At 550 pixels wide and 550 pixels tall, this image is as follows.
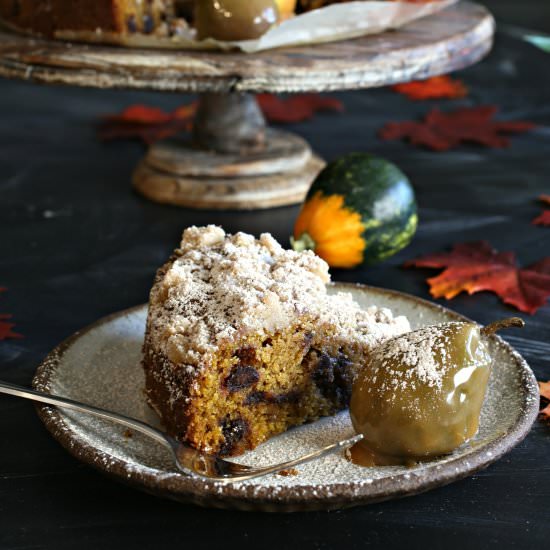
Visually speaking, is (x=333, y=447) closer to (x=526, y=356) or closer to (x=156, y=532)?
(x=156, y=532)

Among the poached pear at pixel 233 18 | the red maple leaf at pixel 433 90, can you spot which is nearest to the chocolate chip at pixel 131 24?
the poached pear at pixel 233 18

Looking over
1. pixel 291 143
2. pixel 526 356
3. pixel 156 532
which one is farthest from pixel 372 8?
pixel 156 532

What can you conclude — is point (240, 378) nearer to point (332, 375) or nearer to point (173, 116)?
point (332, 375)

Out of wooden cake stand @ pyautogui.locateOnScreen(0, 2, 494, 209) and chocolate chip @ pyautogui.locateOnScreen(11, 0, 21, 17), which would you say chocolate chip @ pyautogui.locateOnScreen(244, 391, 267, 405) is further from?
chocolate chip @ pyautogui.locateOnScreen(11, 0, 21, 17)

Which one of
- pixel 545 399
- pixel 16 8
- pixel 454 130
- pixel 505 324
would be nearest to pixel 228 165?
pixel 16 8

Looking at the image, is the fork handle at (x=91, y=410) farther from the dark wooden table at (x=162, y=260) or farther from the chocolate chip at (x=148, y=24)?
the chocolate chip at (x=148, y=24)

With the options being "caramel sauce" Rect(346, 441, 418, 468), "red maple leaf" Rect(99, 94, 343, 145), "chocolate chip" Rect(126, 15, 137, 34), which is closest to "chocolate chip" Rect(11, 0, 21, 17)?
"chocolate chip" Rect(126, 15, 137, 34)
